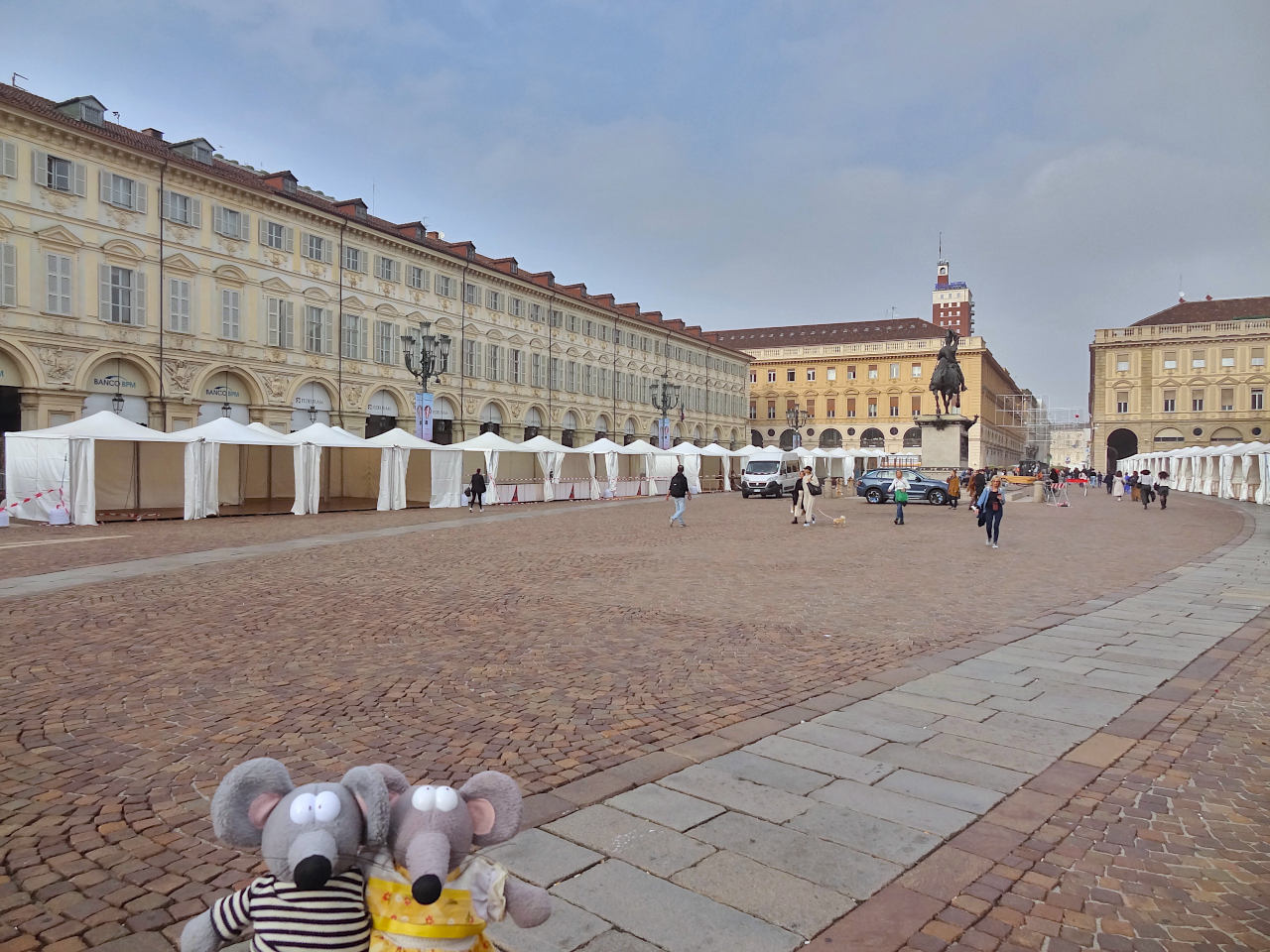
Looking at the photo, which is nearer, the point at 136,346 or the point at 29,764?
the point at 29,764

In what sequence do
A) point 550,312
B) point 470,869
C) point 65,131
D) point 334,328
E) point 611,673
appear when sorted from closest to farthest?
point 470,869 → point 611,673 → point 65,131 → point 334,328 → point 550,312

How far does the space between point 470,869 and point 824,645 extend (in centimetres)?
583

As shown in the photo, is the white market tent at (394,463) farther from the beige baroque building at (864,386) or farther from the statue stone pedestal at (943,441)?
the beige baroque building at (864,386)

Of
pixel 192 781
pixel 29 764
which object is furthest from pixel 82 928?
pixel 29 764

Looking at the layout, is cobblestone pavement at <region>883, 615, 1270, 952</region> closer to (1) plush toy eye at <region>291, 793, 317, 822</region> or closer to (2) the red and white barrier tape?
(1) plush toy eye at <region>291, 793, 317, 822</region>

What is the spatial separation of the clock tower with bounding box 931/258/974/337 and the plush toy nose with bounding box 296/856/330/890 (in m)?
→ 139

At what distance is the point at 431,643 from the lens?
729 centimetres

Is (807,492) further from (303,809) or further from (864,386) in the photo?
(864,386)

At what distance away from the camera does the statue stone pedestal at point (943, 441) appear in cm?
3516

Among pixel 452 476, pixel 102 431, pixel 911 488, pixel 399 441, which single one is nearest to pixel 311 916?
pixel 102 431

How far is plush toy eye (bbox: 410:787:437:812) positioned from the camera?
6.01 ft

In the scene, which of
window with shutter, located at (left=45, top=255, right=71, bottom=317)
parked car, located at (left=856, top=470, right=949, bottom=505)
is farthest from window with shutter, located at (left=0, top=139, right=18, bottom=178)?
parked car, located at (left=856, top=470, right=949, bottom=505)

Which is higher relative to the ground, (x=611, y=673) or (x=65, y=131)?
(x=65, y=131)

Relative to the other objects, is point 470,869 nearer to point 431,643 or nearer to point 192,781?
point 192,781
